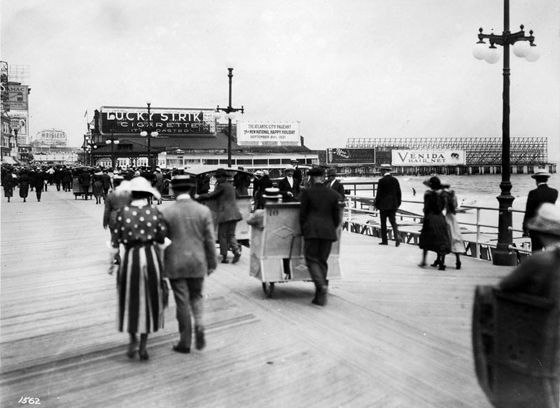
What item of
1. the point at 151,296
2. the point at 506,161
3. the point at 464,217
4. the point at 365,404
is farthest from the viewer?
the point at 464,217

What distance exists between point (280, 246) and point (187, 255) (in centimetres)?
240

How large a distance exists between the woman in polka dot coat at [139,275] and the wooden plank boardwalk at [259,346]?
1.34 ft

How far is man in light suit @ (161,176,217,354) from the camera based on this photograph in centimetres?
541

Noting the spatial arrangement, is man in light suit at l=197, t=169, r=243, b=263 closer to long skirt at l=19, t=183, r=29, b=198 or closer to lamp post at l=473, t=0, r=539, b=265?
lamp post at l=473, t=0, r=539, b=265

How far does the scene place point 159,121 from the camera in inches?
3848

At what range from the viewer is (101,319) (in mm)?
6773

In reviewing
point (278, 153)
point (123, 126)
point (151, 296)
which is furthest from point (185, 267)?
point (123, 126)

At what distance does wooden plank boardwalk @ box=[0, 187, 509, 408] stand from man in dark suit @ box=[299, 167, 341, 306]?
369mm

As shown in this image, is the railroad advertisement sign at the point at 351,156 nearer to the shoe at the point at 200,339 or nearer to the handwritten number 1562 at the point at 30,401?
the shoe at the point at 200,339

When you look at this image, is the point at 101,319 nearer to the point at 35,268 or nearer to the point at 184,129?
the point at 35,268

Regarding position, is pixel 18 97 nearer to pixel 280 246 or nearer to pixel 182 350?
pixel 280 246

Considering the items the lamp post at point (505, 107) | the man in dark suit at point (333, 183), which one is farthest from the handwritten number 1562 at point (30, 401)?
the man in dark suit at point (333, 183)

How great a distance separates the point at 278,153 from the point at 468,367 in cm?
8756

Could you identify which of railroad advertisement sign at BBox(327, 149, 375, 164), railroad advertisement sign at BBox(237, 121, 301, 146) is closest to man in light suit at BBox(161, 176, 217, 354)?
railroad advertisement sign at BBox(237, 121, 301, 146)
